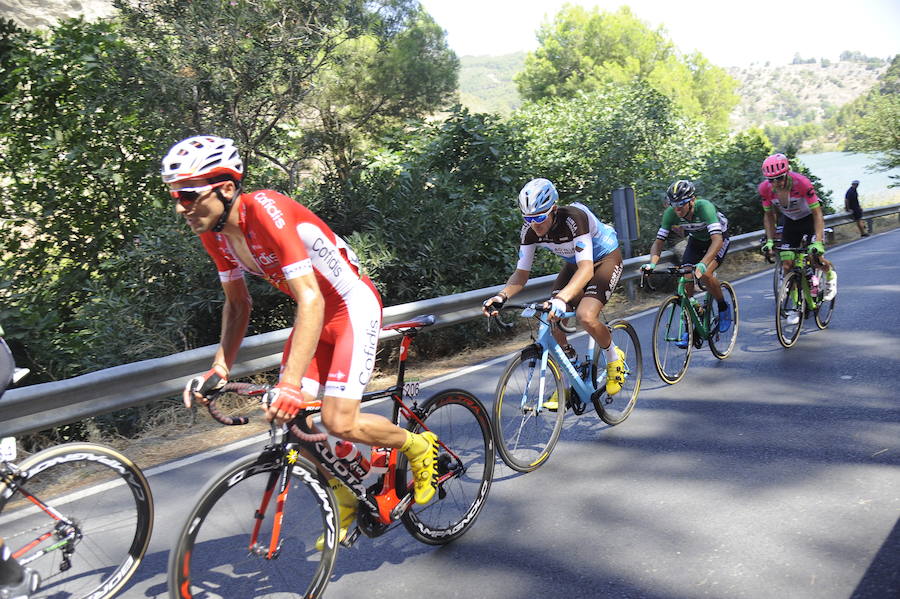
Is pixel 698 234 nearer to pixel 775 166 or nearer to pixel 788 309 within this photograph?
pixel 775 166

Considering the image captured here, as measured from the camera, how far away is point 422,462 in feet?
12.8

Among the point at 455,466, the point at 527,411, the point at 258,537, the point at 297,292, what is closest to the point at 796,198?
the point at 527,411

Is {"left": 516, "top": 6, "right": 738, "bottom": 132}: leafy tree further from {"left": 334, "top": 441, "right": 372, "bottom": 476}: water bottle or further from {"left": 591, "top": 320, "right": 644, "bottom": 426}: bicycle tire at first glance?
{"left": 334, "top": 441, "right": 372, "bottom": 476}: water bottle

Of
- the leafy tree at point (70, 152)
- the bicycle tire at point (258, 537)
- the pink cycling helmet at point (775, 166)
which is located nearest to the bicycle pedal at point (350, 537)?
the bicycle tire at point (258, 537)

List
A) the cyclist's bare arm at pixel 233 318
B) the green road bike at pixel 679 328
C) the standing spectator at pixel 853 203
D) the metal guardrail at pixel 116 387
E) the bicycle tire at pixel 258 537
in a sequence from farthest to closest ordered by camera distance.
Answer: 1. the standing spectator at pixel 853 203
2. the green road bike at pixel 679 328
3. the metal guardrail at pixel 116 387
4. the cyclist's bare arm at pixel 233 318
5. the bicycle tire at pixel 258 537

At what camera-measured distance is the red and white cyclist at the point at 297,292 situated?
3.07m

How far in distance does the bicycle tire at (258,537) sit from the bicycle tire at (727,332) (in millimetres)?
5568

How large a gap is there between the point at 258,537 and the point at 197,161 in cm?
163

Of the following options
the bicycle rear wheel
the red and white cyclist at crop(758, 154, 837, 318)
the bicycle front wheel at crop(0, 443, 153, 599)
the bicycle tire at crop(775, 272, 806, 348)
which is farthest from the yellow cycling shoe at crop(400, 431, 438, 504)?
the bicycle rear wheel

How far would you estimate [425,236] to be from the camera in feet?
34.8

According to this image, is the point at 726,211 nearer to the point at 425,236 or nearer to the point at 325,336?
the point at 425,236

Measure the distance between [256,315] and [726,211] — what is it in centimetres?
1426

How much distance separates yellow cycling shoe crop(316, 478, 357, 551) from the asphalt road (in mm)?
346

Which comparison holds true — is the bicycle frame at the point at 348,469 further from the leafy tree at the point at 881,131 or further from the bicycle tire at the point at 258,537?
the leafy tree at the point at 881,131
